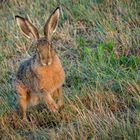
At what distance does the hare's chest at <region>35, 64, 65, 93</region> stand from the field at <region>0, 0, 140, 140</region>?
23 cm

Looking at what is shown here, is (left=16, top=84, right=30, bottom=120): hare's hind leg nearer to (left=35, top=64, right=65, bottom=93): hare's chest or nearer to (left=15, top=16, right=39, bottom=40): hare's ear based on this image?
(left=35, top=64, right=65, bottom=93): hare's chest

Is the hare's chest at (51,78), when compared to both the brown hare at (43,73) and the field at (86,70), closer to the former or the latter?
the brown hare at (43,73)

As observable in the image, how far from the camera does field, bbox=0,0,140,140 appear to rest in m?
5.55

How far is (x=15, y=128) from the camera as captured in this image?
633cm

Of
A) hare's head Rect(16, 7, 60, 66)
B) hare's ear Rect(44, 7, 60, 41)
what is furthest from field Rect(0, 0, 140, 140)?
hare's ear Rect(44, 7, 60, 41)

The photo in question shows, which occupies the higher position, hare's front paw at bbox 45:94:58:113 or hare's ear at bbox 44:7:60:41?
hare's ear at bbox 44:7:60:41

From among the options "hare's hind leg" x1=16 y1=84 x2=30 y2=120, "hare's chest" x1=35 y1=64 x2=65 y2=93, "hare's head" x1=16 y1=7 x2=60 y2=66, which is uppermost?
"hare's head" x1=16 y1=7 x2=60 y2=66

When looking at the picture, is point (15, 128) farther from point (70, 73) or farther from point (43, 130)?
point (70, 73)

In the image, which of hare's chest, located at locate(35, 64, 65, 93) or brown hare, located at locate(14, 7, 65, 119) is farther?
hare's chest, located at locate(35, 64, 65, 93)

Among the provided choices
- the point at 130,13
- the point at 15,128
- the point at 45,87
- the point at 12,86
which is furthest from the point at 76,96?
the point at 130,13

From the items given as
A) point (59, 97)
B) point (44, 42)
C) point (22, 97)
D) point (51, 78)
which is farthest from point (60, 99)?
point (44, 42)

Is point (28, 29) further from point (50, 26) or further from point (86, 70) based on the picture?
point (86, 70)

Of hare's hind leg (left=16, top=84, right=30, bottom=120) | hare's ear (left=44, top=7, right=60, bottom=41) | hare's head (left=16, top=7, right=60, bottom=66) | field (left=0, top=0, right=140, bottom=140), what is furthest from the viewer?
hare's hind leg (left=16, top=84, right=30, bottom=120)

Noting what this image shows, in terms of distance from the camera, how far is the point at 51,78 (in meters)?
6.40
